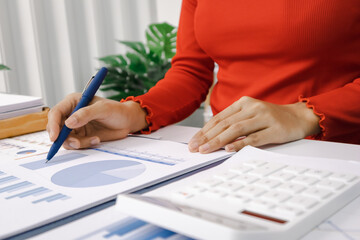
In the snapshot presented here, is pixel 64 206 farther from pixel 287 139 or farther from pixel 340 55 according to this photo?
pixel 340 55

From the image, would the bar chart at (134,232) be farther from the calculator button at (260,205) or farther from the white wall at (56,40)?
the white wall at (56,40)

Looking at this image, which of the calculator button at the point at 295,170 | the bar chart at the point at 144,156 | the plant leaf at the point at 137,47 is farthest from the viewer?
the plant leaf at the point at 137,47

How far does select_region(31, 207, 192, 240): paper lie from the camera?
282 millimetres

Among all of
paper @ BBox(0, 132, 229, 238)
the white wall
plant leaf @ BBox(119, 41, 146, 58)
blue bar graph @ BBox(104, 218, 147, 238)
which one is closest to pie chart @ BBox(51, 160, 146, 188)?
paper @ BBox(0, 132, 229, 238)

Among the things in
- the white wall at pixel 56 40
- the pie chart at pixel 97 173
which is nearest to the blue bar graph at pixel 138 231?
the pie chart at pixel 97 173

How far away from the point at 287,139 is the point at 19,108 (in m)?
0.50

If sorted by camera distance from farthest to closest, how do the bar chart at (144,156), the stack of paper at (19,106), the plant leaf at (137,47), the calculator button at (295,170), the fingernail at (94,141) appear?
the plant leaf at (137,47) < the stack of paper at (19,106) < the fingernail at (94,141) < the bar chart at (144,156) < the calculator button at (295,170)

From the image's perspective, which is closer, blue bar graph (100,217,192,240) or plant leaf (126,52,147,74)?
blue bar graph (100,217,192,240)

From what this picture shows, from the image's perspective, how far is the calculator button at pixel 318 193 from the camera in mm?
301

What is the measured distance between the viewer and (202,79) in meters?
0.91

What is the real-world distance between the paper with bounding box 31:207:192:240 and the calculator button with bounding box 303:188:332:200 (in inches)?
4.3

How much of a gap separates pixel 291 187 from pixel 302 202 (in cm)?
3

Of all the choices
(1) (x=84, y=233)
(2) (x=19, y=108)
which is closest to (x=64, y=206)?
(1) (x=84, y=233)

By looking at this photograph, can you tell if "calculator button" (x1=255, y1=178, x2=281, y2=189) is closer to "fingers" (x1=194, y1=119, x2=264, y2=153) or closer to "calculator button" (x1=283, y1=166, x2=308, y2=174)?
"calculator button" (x1=283, y1=166, x2=308, y2=174)
